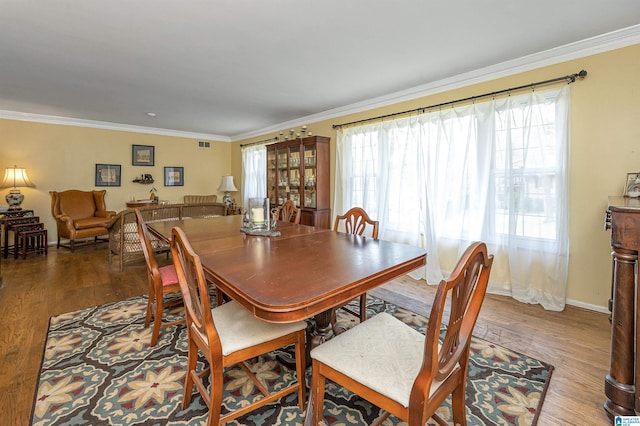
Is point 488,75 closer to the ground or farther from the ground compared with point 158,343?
farther from the ground

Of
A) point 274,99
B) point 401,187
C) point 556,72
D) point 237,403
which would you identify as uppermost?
point 274,99

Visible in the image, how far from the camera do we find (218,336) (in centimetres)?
123

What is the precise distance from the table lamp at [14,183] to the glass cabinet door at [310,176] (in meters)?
4.73

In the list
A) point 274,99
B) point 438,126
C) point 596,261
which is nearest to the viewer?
point 596,261

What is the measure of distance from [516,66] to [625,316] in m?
2.55

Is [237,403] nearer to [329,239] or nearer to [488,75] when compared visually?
[329,239]

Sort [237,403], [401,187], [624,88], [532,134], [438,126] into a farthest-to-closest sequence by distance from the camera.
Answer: [401,187], [438,126], [532,134], [624,88], [237,403]

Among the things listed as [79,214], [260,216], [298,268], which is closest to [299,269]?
[298,268]

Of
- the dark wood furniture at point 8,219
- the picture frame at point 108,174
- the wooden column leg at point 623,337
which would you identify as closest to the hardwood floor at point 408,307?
the wooden column leg at point 623,337

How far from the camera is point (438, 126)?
3432 millimetres

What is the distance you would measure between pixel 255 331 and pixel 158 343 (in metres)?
1.21

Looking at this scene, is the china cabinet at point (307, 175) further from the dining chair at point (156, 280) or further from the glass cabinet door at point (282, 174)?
the dining chair at point (156, 280)

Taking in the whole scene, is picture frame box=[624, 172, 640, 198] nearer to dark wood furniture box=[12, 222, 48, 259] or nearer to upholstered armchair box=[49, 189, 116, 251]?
upholstered armchair box=[49, 189, 116, 251]

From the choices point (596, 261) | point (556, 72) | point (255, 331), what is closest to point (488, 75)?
point (556, 72)
